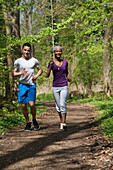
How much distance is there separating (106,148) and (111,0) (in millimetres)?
7395

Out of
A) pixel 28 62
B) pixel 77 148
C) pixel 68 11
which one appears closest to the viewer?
pixel 77 148

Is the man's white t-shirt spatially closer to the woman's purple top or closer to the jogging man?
the jogging man

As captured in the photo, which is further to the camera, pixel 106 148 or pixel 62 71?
pixel 62 71

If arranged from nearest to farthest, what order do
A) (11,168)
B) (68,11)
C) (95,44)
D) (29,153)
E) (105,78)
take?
(11,168), (29,153), (95,44), (105,78), (68,11)

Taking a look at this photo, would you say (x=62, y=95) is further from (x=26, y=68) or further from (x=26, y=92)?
(x=26, y=68)

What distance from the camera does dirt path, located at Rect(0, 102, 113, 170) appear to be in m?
3.93

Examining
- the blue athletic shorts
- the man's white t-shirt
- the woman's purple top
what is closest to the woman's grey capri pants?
the woman's purple top

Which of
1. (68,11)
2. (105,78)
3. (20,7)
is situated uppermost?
(68,11)

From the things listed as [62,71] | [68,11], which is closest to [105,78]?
[68,11]

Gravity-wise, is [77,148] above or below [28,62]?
below

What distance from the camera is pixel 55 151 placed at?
475 centimetres

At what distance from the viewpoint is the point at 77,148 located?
4996 mm

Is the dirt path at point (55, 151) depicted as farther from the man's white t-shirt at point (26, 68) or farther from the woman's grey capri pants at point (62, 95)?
the man's white t-shirt at point (26, 68)

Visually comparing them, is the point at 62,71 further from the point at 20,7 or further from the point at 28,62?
the point at 20,7
